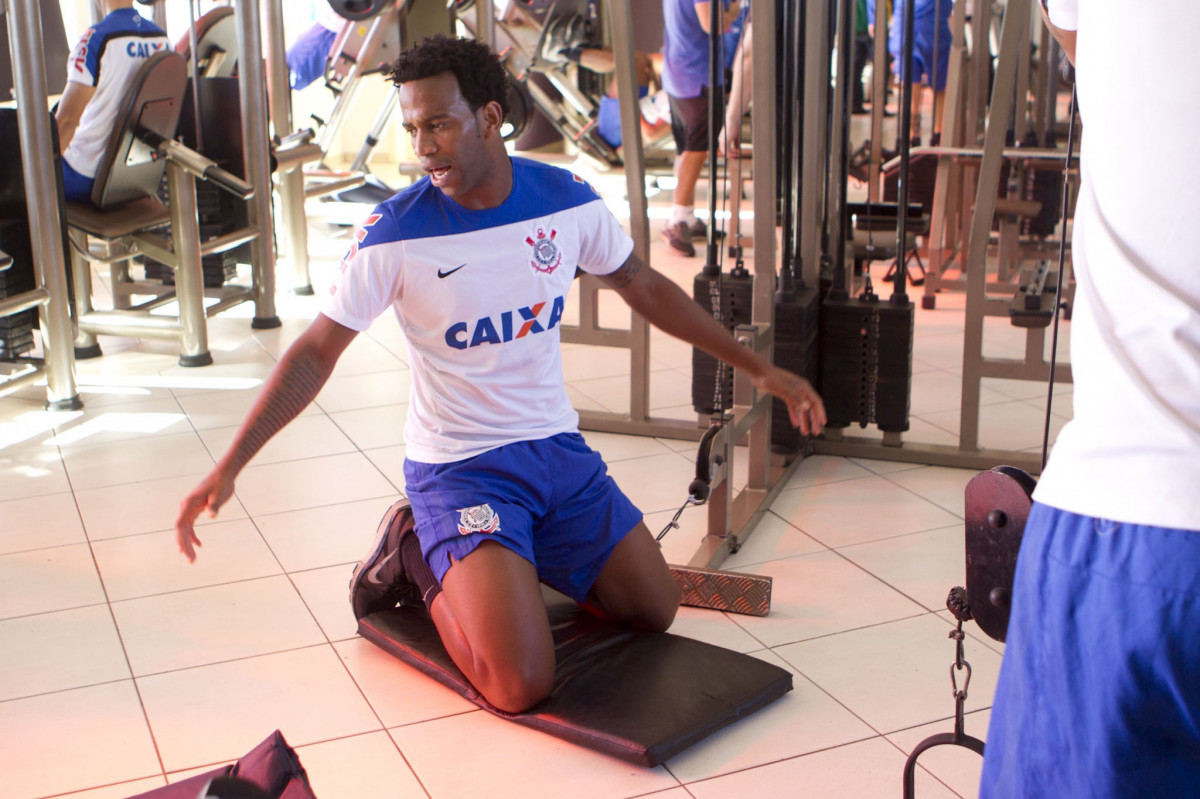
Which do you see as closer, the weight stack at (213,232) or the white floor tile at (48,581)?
the white floor tile at (48,581)

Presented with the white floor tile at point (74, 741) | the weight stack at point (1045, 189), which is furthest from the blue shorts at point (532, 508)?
the weight stack at point (1045, 189)

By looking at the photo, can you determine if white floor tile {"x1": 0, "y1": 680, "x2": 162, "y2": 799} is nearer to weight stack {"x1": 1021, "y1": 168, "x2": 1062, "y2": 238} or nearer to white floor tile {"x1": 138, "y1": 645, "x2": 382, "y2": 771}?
white floor tile {"x1": 138, "y1": 645, "x2": 382, "y2": 771}

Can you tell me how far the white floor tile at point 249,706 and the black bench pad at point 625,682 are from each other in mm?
148

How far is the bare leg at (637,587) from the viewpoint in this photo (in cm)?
249

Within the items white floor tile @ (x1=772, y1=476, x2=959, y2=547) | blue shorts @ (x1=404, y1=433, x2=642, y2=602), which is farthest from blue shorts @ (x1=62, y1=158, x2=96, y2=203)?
white floor tile @ (x1=772, y1=476, x2=959, y2=547)

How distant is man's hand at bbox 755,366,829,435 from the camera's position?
7.45ft

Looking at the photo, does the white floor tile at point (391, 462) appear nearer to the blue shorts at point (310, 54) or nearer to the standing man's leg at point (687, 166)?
the standing man's leg at point (687, 166)

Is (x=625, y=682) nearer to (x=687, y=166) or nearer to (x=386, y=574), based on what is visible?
(x=386, y=574)

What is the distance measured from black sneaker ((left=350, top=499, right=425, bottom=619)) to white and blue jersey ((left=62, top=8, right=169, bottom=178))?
243cm

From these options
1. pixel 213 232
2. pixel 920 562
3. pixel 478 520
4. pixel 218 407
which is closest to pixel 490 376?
pixel 478 520

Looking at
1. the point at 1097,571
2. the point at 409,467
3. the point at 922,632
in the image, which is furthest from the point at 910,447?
the point at 1097,571

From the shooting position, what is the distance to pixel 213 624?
105 inches

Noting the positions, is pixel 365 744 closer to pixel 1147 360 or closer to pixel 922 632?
pixel 922 632

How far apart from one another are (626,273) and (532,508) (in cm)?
52
